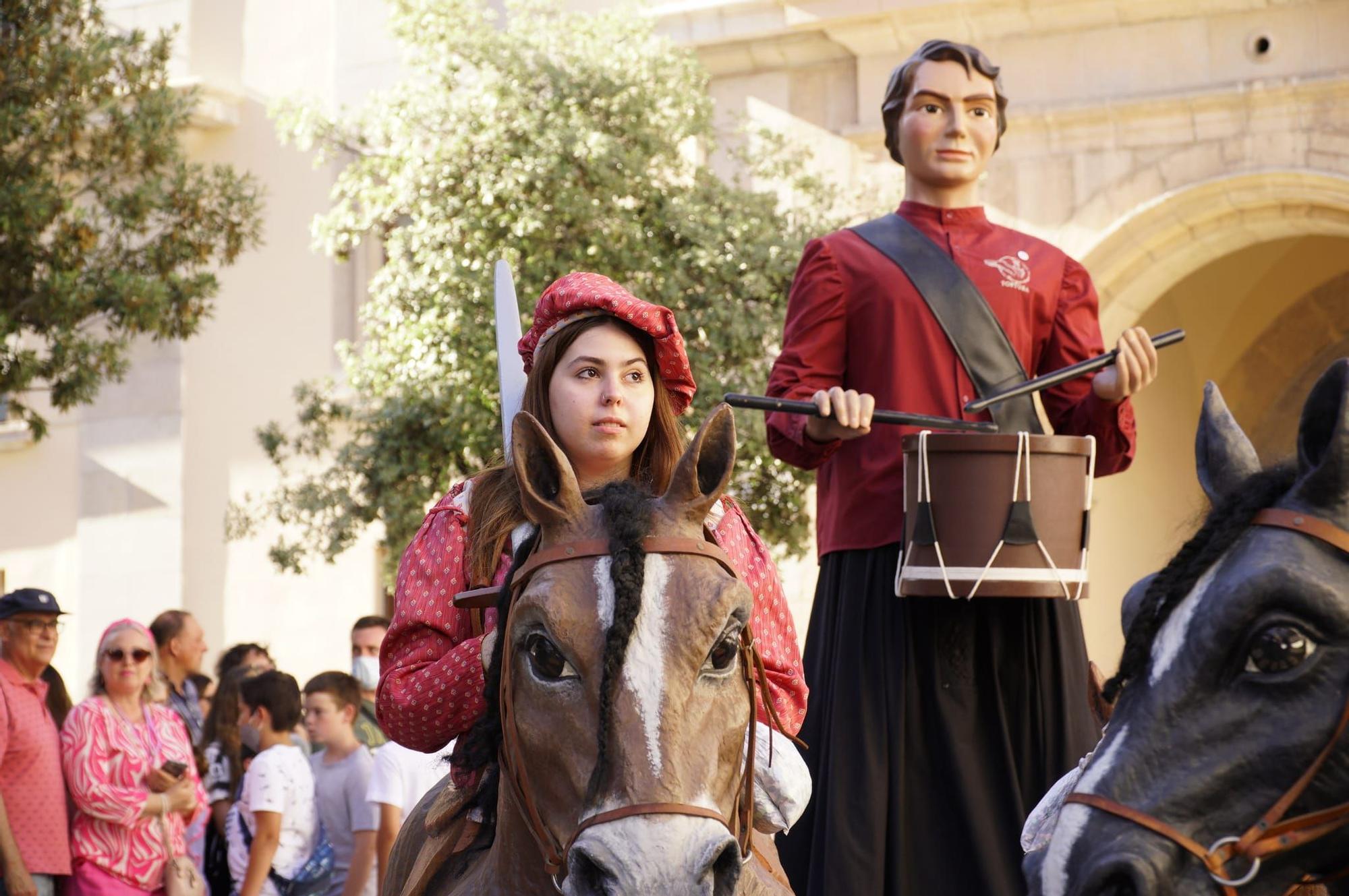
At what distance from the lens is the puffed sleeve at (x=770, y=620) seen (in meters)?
3.80

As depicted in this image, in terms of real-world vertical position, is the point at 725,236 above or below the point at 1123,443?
above

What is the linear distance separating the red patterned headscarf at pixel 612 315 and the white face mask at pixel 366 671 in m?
6.14

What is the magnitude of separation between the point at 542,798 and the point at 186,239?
11.1 meters

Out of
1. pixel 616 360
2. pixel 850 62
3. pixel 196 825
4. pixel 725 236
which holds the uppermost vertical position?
pixel 850 62

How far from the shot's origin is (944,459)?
4.35m

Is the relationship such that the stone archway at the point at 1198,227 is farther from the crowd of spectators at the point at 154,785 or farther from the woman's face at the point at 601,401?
the woman's face at the point at 601,401

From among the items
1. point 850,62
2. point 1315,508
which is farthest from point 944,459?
point 850,62

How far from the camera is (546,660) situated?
3.04 meters

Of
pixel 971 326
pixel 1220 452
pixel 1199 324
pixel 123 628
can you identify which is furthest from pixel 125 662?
pixel 1199 324

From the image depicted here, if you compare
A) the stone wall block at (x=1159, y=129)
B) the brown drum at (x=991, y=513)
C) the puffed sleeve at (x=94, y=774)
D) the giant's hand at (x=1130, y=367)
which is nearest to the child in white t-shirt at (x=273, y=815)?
the puffed sleeve at (x=94, y=774)

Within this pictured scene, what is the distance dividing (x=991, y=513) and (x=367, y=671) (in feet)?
20.8

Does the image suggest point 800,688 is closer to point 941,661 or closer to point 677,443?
point 677,443

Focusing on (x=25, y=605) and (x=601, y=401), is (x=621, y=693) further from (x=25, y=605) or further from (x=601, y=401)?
(x=25, y=605)

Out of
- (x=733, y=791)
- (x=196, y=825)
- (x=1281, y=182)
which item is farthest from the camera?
(x=1281, y=182)
